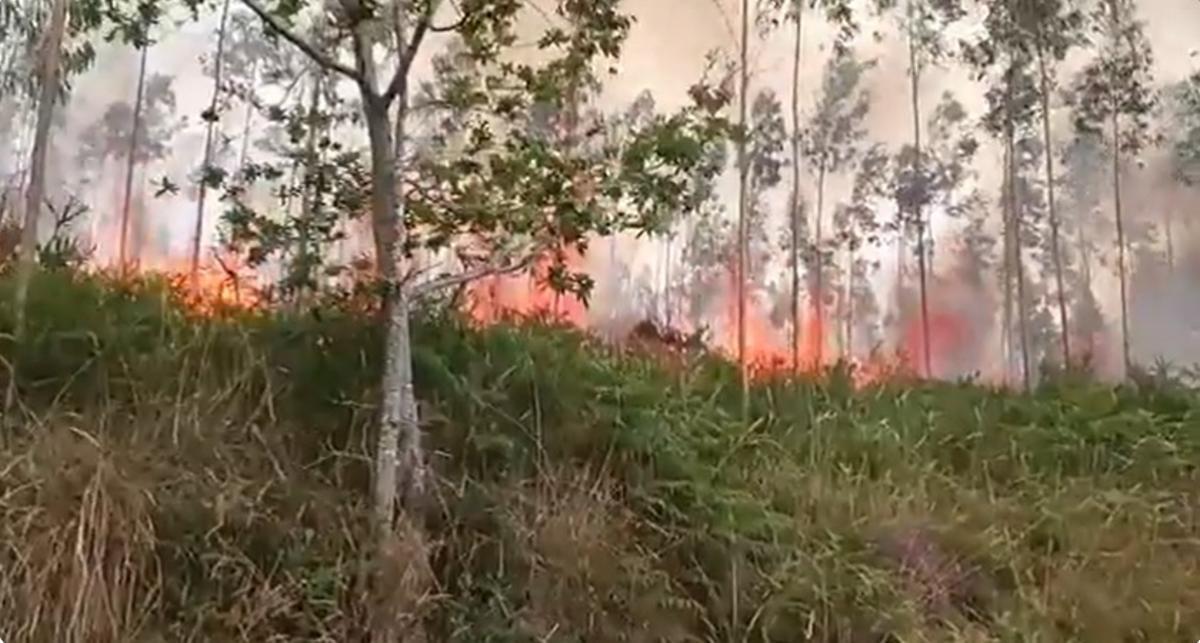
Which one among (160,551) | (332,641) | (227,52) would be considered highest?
(227,52)

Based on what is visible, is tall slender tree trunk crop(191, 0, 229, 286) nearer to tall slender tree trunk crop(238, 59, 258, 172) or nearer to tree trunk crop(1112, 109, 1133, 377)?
tall slender tree trunk crop(238, 59, 258, 172)

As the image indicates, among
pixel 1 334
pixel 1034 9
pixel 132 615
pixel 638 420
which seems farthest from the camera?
pixel 1034 9

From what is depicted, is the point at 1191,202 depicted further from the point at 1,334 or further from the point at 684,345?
the point at 1,334

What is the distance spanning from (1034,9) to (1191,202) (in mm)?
555

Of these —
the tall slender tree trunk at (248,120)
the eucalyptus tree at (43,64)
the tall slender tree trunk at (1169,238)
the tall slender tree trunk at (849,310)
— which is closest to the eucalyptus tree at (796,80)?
the tall slender tree trunk at (849,310)

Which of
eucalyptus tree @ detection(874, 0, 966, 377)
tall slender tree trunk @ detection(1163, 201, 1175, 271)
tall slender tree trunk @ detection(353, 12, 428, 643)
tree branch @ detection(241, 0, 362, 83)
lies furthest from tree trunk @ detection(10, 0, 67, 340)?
tall slender tree trunk @ detection(1163, 201, 1175, 271)

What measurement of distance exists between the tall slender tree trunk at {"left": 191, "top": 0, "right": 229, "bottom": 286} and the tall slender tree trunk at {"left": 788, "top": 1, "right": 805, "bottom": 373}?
1.20 m

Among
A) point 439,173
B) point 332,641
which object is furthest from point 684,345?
point 332,641

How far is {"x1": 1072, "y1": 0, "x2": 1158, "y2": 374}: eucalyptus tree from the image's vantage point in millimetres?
3090

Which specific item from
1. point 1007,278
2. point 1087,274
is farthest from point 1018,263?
point 1087,274

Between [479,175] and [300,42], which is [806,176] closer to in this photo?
[479,175]

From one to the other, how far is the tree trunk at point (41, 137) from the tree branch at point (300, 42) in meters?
0.41

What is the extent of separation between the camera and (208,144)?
2.69m

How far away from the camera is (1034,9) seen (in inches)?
124
